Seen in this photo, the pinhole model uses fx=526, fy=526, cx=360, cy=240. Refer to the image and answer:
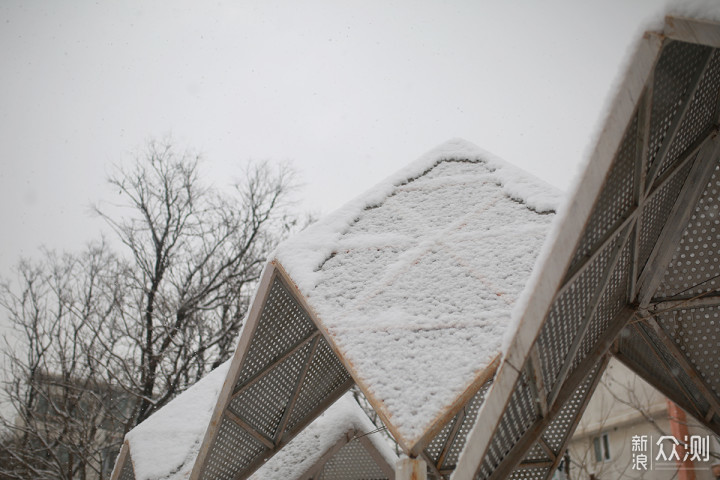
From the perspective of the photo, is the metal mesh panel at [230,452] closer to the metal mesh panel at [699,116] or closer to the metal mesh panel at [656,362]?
the metal mesh panel at [656,362]

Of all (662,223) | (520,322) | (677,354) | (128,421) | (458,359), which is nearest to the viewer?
(520,322)

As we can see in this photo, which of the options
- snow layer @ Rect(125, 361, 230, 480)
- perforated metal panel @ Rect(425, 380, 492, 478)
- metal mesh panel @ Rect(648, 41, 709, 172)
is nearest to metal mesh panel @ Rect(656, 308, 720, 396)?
metal mesh panel @ Rect(648, 41, 709, 172)

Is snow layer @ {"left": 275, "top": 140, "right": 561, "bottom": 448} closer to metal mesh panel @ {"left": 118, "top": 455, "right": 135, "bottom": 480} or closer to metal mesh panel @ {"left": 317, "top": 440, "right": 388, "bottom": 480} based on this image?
metal mesh panel @ {"left": 317, "top": 440, "right": 388, "bottom": 480}

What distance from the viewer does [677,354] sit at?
444 centimetres

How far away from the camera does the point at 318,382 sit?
5.80 meters

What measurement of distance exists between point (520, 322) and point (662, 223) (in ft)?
6.38

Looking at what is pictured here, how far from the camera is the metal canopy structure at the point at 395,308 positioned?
304 centimetres

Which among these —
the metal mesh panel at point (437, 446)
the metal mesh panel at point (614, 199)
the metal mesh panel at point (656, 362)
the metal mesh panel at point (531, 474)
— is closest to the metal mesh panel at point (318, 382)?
the metal mesh panel at point (437, 446)

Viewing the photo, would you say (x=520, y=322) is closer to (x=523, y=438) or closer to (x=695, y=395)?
(x=523, y=438)

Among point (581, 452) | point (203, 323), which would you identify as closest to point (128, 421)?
point (203, 323)

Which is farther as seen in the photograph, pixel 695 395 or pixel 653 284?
pixel 695 395

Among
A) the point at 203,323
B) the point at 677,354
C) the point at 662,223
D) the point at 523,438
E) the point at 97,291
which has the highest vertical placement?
the point at 97,291

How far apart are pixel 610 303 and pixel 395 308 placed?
1694 mm

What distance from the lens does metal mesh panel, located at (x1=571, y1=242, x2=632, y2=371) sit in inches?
145
